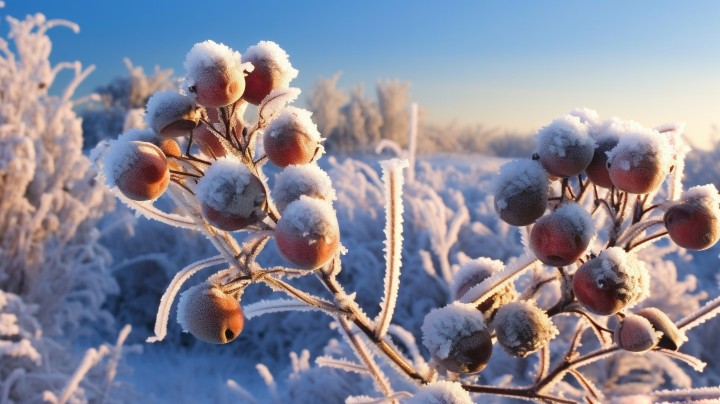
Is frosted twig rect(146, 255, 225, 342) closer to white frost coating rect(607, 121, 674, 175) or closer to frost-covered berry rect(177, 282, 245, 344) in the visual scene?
frost-covered berry rect(177, 282, 245, 344)

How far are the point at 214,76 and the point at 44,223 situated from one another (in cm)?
223

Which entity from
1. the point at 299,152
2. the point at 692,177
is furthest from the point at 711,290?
the point at 299,152

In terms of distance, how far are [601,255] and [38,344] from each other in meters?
2.03

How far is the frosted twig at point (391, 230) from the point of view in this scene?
1.17 ft

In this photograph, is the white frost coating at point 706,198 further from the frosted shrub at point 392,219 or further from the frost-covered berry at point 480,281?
the frost-covered berry at point 480,281

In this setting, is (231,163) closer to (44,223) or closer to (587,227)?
(587,227)

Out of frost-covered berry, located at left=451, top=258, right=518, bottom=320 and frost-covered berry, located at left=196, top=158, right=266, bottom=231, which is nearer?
frost-covered berry, located at left=196, top=158, right=266, bottom=231

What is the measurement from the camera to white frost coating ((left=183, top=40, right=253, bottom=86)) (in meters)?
0.38

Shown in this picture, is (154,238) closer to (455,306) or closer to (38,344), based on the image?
(38,344)

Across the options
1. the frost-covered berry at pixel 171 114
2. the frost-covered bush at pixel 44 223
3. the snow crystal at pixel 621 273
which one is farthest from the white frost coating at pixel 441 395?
the frost-covered bush at pixel 44 223

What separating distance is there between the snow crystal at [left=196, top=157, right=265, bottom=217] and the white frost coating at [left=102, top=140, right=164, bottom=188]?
0.05 meters

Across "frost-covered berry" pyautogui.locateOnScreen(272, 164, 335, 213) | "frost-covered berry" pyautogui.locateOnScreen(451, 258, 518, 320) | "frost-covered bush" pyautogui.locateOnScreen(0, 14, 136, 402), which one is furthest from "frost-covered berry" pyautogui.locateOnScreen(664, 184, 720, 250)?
"frost-covered bush" pyautogui.locateOnScreen(0, 14, 136, 402)

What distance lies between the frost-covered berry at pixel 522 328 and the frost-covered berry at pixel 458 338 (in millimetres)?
13

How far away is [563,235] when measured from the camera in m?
0.37
